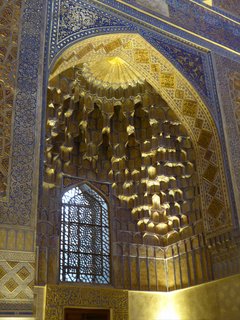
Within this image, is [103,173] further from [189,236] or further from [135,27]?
[135,27]

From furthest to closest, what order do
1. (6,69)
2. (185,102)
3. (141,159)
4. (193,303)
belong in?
(141,159)
(185,102)
(193,303)
(6,69)

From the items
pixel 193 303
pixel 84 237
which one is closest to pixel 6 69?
pixel 84 237

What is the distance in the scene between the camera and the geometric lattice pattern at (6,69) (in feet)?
14.8

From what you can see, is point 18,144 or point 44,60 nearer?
point 18,144

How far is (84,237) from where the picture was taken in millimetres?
7348

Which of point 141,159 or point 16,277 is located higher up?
point 141,159

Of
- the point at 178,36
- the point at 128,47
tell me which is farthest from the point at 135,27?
the point at 178,36

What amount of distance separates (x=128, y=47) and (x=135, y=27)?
319 mm

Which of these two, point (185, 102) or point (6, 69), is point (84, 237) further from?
point (6, 69)

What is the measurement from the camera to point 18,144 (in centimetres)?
462

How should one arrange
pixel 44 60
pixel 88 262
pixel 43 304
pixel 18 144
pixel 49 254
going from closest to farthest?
pixel 18 144, pixel 44 60, pixel 43 304, pixel 49 254, pixel 88 262

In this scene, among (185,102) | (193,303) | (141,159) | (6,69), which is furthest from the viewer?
(141,159)

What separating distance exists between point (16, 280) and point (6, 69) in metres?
2.39

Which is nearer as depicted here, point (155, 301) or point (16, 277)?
point (16, 277)
